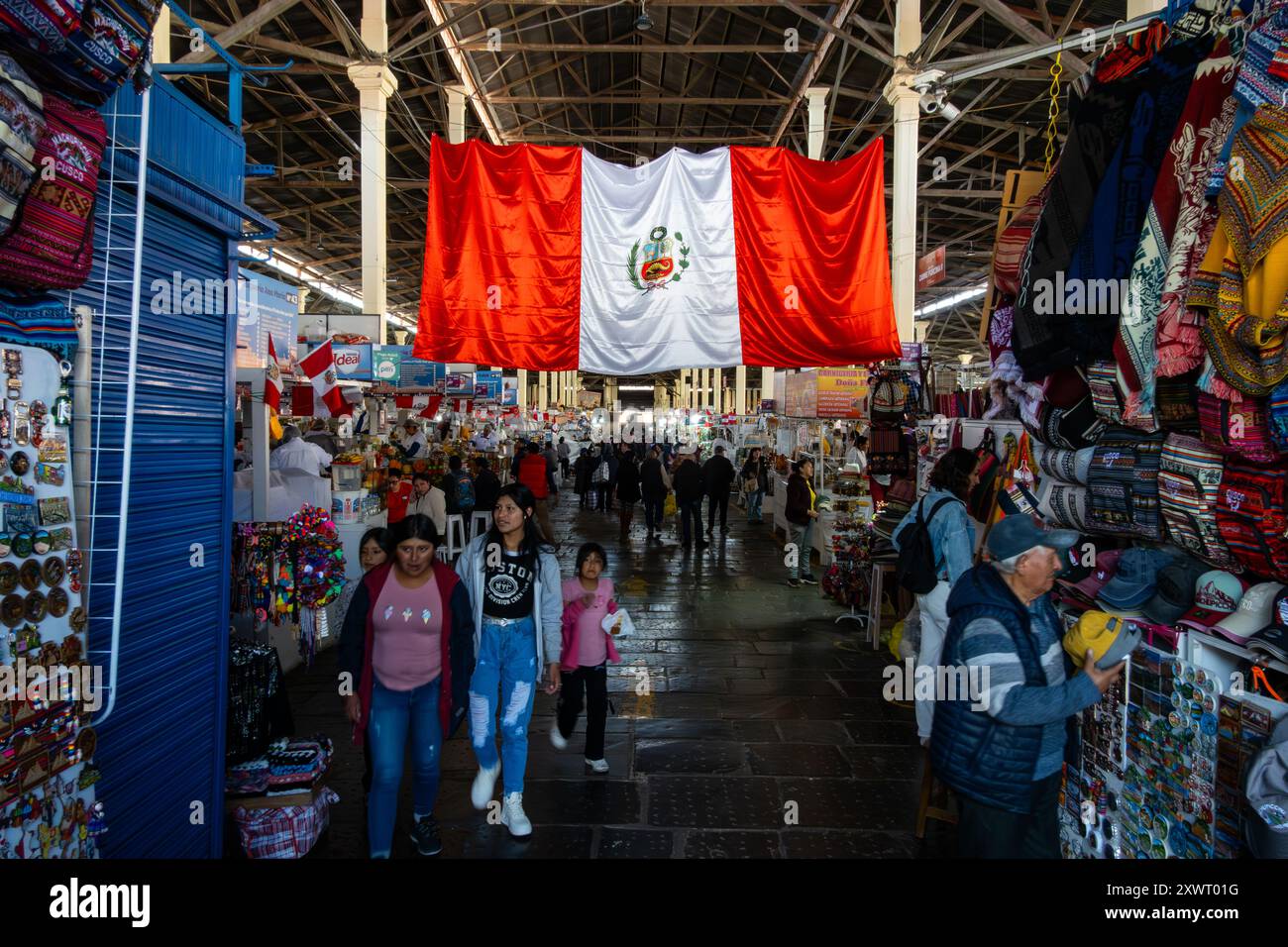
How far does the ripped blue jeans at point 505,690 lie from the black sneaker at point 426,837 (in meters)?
0.34

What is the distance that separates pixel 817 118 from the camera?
49.9 ft

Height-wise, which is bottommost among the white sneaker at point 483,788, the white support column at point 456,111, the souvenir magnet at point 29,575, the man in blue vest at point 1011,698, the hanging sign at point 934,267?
the white sneaker at point 483,788

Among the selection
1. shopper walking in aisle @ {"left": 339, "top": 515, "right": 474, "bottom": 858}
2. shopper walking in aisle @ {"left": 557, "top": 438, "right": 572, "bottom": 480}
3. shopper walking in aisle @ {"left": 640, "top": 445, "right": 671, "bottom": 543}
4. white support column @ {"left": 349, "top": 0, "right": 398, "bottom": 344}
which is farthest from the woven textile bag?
shopper walking in aisle @ {"left": 557, "top": 438, "right": 572, "bottom": 480}

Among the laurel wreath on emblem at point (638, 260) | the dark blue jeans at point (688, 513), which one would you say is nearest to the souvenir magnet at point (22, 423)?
the laurel wreath on emblem at point (638, 260)

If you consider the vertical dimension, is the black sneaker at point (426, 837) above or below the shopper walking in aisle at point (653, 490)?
below

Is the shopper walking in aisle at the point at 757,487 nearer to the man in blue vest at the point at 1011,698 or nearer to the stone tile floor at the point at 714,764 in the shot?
the stone tile floor at the point at 714,764

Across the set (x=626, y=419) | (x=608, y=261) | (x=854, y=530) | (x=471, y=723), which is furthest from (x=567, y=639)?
(x=626, y=419)

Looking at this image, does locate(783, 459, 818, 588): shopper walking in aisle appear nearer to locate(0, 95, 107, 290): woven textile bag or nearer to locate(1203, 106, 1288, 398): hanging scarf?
locate(1203, 106, 1288, 398): hanging scarf

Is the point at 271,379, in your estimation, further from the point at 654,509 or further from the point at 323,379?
the point at 654,509

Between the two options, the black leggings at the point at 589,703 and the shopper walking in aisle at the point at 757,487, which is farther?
the shopper walking in aisle at the point at 757,487

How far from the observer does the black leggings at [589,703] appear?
174 inches

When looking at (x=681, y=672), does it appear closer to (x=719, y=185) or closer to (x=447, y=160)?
(x=719, y=185)

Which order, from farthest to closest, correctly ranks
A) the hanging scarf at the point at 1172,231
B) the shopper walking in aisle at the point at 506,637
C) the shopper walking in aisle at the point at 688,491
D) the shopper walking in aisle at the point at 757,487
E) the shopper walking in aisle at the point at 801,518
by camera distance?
1. the shopper walking in aisle at the point at 757,487
2. the shopper walking in aisle at the point at 688,491
3. the shopper walking in aisle at the point at 801,518
4. the shopper walking in aisle at the point at 506,637
5. the hanging scarf at the point at 1172,231

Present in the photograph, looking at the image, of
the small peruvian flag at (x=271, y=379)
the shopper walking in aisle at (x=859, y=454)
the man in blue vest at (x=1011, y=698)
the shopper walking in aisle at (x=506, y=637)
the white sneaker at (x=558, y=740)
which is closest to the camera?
the man in blue vest at (x=1011, y=698)
